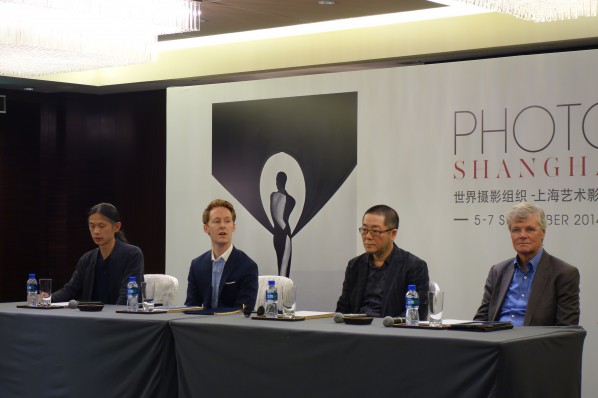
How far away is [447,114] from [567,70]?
0.87 m

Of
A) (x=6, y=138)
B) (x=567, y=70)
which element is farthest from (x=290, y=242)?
(x=6, y=138)

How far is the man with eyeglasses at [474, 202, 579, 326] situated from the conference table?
0.46 metres

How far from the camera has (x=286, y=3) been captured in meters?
6.20

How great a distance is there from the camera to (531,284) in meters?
4.38

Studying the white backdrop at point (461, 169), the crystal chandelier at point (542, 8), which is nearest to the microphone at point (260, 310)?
the crystal chandelier at point (542, 8)

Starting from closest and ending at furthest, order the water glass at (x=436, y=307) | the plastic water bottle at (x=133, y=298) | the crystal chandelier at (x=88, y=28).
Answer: the water glass at (x=436, y=307) < the plastic water bottle at (x=133, y=298) < the crystal chandelier at (x=88, y=28)

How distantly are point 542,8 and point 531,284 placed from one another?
4.54 ft

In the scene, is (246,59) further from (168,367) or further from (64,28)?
(168,367)

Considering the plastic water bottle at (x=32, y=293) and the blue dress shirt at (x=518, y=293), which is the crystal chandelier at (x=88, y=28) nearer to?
the plastic water bottle at (x=32, y=293)

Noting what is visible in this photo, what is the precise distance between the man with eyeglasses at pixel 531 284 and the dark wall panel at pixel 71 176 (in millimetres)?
5157

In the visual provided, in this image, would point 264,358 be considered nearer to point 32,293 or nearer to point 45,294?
point 45,294

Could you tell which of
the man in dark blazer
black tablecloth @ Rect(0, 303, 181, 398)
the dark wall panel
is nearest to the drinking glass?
black tablecloth @ Rect(0, 303, 181, 398)

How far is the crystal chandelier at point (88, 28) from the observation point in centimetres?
489

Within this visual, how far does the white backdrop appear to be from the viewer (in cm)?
582
